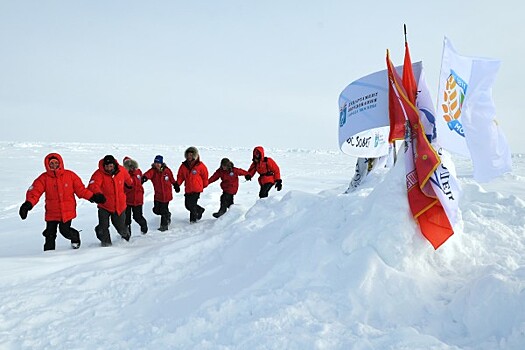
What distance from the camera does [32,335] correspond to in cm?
293

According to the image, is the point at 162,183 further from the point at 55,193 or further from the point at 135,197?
the point at 55,193

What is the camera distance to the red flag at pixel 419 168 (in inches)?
128

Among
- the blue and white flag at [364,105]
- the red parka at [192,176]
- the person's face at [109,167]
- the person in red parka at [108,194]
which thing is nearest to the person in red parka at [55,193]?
the person in red parka at [108,194]

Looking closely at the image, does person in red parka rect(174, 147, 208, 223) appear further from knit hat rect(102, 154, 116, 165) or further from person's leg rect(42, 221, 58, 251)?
person's leg rect(42, 221, 58, 251)

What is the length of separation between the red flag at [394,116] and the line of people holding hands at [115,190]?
13.5 ft

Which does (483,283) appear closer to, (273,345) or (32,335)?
(273,345)

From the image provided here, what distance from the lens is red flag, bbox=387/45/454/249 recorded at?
128 inches

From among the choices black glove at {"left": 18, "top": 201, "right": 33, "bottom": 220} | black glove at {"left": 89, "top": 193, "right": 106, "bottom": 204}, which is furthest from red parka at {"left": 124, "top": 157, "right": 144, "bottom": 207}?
black glove at {"left": 18, "top": 201, "right": 33, "bottom": 220}

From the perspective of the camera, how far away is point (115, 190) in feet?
19.4

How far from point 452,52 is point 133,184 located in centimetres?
523

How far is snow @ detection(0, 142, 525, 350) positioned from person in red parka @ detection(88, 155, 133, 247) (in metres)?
1.11

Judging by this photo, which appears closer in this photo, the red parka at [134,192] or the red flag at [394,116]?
the red flag at [394,116]

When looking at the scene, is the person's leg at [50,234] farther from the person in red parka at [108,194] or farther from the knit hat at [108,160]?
the knit hat at [108,160]

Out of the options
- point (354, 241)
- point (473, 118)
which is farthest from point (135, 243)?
point (473, 118)
